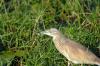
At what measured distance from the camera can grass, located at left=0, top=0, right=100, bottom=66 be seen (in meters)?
8.45

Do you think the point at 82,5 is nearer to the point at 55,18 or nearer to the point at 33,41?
the point at 55,18

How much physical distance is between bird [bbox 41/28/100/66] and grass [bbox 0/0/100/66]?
1.14 ft

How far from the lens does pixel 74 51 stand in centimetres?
782

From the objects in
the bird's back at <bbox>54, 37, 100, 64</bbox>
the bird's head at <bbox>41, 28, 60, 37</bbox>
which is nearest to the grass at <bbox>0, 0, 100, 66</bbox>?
the bird's head at <bbox>41, 28, 60, 37</bbox>

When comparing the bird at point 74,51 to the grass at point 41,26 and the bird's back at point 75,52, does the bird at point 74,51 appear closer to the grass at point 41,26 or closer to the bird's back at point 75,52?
the bird's back at point 75,52

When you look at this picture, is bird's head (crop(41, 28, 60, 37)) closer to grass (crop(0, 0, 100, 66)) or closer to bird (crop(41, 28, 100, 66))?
bird (crop(41, 28, 100, 66))

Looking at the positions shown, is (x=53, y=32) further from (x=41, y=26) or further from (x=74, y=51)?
(x=41, y=26)

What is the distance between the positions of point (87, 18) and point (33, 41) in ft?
3.74

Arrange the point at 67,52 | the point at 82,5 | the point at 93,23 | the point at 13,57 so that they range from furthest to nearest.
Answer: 1. the point at 82,5
2. the point at 93,23
3. the point at 13,57
4. the point at 67,52

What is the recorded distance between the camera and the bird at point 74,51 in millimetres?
7711

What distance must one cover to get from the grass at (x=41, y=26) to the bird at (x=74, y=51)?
348 millimetres

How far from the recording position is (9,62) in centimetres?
821

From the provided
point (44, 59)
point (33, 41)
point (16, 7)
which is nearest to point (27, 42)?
point (33, 41)

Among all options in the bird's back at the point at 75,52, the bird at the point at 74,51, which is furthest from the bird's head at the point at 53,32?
the bird's back at the point at 75,52
